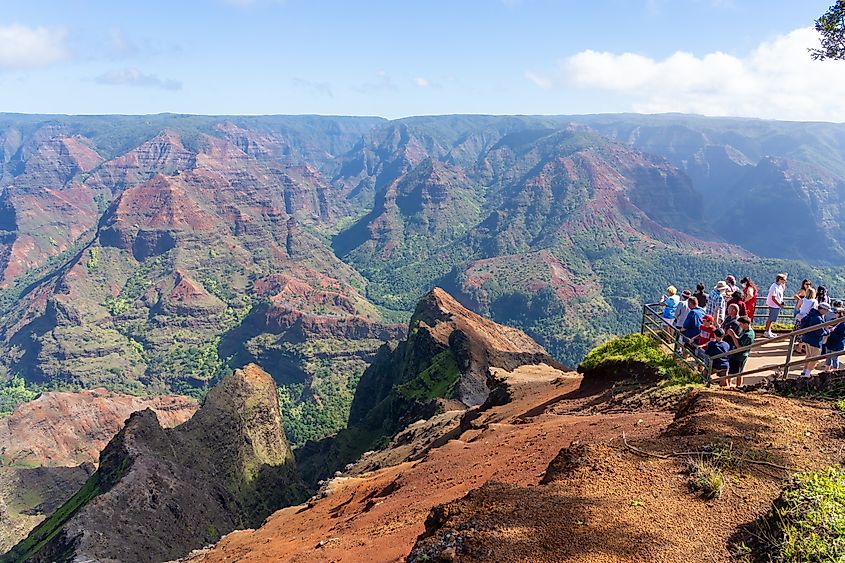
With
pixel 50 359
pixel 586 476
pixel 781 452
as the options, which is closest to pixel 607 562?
pixel 586 476

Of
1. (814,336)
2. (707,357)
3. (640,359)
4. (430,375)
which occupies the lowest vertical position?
(430,375)

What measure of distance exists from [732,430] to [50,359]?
19124 centimetres

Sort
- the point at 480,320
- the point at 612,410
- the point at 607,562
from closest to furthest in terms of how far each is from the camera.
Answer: the point at 607,562 → the point at 612,410 → the point at 480,320

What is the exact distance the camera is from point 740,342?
1717 centimetres

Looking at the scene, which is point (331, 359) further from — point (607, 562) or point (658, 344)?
point (607, 562)

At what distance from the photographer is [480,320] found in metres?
98.6

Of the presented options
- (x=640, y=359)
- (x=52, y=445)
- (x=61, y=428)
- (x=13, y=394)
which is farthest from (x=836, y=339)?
(x=13, y=394)

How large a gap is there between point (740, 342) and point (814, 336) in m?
2.50

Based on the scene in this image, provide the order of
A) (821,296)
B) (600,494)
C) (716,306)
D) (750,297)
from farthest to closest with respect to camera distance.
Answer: (750,297), (716,306), (821,296), (600,494)

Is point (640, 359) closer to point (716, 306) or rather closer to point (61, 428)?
point (716, 306)

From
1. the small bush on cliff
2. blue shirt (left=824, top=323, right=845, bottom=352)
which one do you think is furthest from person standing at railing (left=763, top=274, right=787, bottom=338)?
blue shirt (left=824, top=323, right=845, bottom=352)

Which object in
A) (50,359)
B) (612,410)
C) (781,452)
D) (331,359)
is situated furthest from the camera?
(50,359)

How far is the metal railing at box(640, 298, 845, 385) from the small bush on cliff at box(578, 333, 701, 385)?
335mm

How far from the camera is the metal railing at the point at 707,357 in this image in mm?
15188
